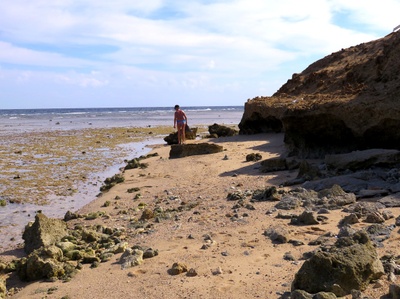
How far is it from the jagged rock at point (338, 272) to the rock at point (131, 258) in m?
2.14

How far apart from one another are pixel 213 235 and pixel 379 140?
547 centimetres

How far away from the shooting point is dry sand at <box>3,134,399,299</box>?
479cm

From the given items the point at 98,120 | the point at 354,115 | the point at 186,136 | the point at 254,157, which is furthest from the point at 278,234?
the point at 98,120

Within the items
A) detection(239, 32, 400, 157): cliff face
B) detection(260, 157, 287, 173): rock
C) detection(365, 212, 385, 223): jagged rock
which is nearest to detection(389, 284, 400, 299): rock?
detection(365, 212, 385, 223): jagged rock

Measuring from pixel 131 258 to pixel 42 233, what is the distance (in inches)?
73.5

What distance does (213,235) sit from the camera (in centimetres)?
647

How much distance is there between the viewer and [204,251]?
5855mm

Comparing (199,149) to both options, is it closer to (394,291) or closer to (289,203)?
(289,203)

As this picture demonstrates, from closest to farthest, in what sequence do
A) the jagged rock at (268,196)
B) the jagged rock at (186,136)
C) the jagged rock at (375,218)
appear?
the jagged rock at (375,218) < the jagged rock at (268,196) < the jagged rock at (186,136)

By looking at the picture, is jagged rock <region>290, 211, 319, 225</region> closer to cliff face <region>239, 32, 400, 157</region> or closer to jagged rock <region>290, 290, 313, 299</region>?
jagged rock <region>290, 290, 313, 299</region>

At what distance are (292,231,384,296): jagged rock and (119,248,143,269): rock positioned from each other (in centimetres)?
214

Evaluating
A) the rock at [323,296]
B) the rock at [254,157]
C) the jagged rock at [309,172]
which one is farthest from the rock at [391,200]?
the rock at [254,157]

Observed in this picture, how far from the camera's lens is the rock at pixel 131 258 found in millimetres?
5680

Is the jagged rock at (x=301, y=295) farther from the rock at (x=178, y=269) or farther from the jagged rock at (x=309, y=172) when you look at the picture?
the jagged rock at (x=309, y=172)
